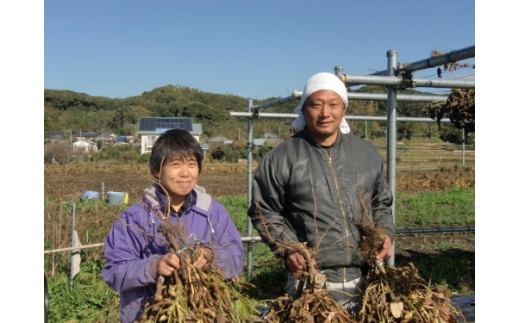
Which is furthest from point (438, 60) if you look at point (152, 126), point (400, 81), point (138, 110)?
point (138, 110)

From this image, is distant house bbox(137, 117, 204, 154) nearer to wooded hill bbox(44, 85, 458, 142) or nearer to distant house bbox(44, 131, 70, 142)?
distant house bbox(44, 131, 70, 142)

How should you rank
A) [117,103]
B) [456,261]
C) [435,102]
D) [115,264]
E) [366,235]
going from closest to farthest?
1. [115,264]
2. [366,235]
3. [435,102]
4. [456,261]
5. [117,103]

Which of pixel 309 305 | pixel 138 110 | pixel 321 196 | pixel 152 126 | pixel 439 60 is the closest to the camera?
pixel 309 305

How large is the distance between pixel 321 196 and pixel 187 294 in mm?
838

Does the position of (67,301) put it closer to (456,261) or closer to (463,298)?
(463,298)

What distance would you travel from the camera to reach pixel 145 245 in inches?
74.5

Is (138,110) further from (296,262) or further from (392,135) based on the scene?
(296,262)

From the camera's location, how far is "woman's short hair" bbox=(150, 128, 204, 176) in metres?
1.96

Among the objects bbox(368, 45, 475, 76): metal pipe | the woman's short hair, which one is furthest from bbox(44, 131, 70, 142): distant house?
the woman's short hair

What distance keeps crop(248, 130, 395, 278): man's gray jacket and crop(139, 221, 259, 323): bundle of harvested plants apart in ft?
1.51

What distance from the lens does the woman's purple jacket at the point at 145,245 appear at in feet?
5.87

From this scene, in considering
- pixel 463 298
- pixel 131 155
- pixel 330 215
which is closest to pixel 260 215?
pixel 330 215

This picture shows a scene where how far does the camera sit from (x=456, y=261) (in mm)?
6375

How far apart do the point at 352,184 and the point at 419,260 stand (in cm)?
506
